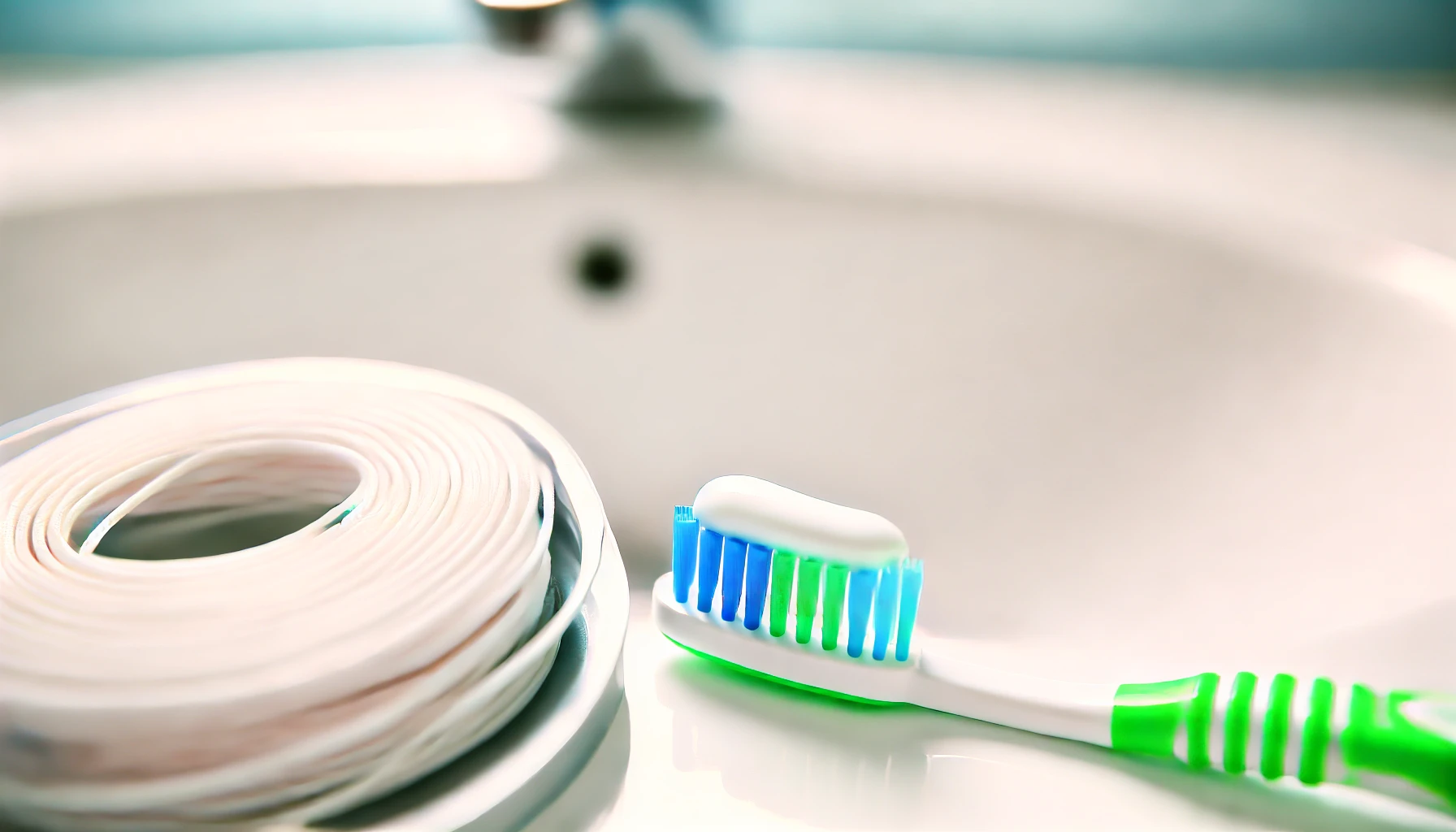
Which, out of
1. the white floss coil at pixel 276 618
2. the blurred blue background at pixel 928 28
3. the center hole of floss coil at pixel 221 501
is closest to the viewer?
the white floss coil at pixel 276 618

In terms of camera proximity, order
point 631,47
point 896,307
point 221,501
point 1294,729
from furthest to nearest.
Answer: point 631,47 → point 896,307 → point 221,501 → point 1294,729

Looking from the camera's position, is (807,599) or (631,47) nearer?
(807,599)

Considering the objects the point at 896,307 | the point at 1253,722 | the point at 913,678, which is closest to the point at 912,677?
the point at 913,678

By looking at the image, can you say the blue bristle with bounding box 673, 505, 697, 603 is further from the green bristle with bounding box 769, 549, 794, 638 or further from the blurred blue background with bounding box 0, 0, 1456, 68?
the blurred blue background with bounding box 0, 0, 1456, 68

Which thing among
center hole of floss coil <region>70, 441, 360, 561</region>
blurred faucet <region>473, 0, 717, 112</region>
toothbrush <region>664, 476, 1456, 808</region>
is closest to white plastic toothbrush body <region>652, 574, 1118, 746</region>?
toothbrush <region>664, 476, 1456, 808</region>

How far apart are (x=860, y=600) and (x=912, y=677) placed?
0.11ft

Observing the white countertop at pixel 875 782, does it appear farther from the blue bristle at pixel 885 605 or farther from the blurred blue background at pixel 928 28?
Answer: the blurred blue background at pixel 928 28

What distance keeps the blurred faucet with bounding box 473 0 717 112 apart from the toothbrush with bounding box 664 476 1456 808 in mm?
390

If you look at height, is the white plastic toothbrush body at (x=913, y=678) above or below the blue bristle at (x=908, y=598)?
below

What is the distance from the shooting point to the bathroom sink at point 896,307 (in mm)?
421

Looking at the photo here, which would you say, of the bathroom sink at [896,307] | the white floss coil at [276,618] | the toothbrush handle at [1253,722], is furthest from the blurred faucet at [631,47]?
the toothbrush handle at [1253,722]

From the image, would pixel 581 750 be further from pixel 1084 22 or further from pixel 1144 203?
pixel 1084 22

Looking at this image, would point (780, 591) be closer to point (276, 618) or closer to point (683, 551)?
point (683, 551)

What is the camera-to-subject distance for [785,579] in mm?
371
